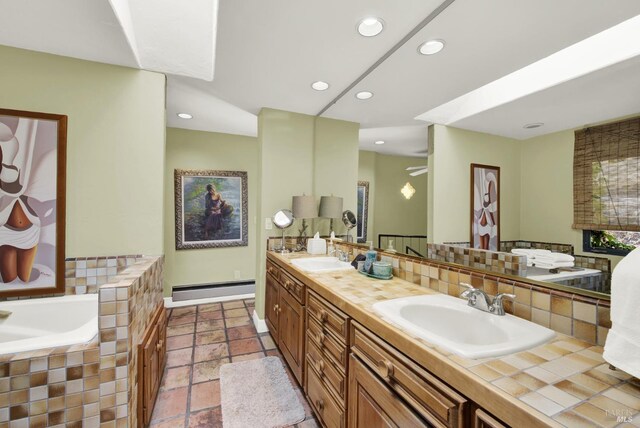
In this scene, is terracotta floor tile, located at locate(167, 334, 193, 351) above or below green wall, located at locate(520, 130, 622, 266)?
below

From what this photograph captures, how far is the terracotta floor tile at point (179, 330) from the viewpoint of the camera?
285 centimetres

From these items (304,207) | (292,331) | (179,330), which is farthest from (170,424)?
(304,207)

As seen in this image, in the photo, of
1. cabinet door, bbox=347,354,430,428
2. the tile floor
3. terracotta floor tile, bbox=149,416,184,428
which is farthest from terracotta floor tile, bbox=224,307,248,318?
cabinet door, bbox=347,354,430,428

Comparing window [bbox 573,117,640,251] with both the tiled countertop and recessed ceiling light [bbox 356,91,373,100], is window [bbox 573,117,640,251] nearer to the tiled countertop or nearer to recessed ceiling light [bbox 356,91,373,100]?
the tiled countertop

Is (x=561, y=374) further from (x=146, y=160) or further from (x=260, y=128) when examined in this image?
(x=260, y=128)

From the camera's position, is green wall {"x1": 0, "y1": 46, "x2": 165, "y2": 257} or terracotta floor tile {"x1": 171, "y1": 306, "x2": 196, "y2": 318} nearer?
green wall {"x1": 0, "y1": 46, "x2": 165, "y2": 257}

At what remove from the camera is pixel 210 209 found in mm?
3816

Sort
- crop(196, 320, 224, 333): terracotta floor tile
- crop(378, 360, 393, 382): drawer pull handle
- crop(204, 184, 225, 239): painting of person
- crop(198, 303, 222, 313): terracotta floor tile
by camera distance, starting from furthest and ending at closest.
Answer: crop(204, 184, 225, 239): painting of person
crop(198, 303, 222, 313): terracotta floor tile
crop(196, 320, 224, 333): terracotta floor tile
crop(378, 360, 393, 382): drawer pull handle

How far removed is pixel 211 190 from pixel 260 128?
141 cm

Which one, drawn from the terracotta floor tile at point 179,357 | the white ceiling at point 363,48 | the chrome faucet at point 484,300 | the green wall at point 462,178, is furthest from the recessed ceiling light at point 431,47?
the terracotta floor tile at point 179,357

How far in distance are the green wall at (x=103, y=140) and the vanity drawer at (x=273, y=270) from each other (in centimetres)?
100

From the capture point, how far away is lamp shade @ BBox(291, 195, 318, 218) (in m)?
2.80

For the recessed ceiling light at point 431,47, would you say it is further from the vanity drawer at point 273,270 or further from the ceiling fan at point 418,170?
the vanity drawer at point 273,270

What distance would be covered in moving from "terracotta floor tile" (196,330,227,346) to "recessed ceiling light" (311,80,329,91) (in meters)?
2.65
